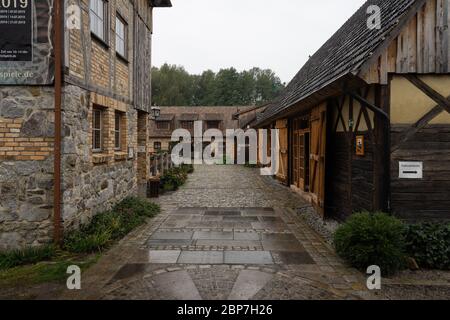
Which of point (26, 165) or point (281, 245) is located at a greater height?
point (26, 165)

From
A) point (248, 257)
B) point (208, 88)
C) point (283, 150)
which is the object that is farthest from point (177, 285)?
point (208, 88)

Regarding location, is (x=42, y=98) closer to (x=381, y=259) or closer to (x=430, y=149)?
(x=381, y=259)

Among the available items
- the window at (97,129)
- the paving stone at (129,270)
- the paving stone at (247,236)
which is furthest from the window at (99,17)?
the paving stone at (247,236)

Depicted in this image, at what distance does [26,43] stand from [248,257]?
4.92 metres

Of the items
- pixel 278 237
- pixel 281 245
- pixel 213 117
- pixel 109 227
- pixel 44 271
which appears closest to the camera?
pixel 44 271

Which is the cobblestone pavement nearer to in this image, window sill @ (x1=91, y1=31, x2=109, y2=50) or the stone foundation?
the stone foundation

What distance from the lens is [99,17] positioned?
7340 mm

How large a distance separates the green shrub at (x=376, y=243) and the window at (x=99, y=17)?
5932 mm

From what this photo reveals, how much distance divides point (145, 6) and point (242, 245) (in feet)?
28.5

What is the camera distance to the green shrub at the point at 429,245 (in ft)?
16.6

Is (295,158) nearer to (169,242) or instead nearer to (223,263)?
(169,242)

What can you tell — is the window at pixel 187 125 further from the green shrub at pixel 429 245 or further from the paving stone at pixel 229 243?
the green shrub at pixel 429 245

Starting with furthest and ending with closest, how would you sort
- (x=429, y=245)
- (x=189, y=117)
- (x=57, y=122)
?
(x=189, y=117)
(x=57, y=122)
(x=429, y=245)
